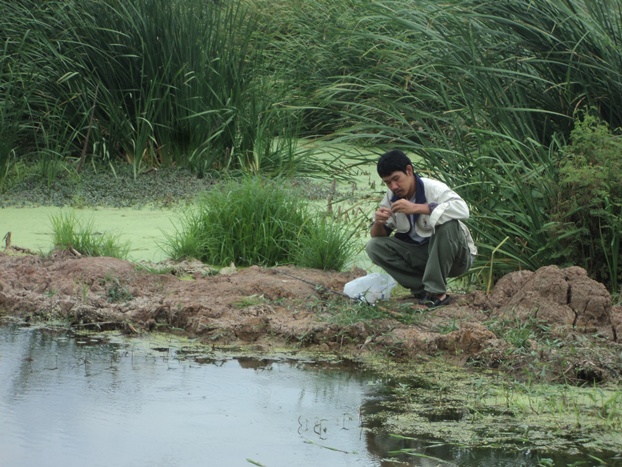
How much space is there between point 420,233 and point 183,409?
2214mm

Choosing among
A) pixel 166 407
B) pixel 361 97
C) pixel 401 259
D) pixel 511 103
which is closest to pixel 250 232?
pixel 401 259

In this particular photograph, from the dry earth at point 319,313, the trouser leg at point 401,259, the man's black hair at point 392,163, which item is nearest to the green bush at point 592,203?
the dry earth at point 319,313

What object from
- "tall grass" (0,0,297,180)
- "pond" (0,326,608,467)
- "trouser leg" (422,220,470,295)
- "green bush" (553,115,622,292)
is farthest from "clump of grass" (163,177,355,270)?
"tall grass" (0,0,297,180)

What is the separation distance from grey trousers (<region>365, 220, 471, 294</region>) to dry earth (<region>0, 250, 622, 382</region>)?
0.16 metres

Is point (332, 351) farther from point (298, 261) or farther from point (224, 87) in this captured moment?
point (224, 87)

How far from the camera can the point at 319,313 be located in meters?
6.06

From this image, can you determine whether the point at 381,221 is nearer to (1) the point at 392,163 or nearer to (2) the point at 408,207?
(2) the point at 408,207

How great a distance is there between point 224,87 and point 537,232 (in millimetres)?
4768

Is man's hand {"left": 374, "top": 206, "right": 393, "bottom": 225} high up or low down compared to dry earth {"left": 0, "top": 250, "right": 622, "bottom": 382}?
up

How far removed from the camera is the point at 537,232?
643 cm

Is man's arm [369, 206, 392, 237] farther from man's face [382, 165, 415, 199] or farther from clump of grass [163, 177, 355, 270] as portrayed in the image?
clump of grass [163, 177, 355, 270]

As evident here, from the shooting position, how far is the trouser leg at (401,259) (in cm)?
637

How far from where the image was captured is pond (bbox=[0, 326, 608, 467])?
13.0ft

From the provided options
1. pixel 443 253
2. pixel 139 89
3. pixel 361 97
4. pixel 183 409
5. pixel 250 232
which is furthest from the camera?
pixel 361 97
